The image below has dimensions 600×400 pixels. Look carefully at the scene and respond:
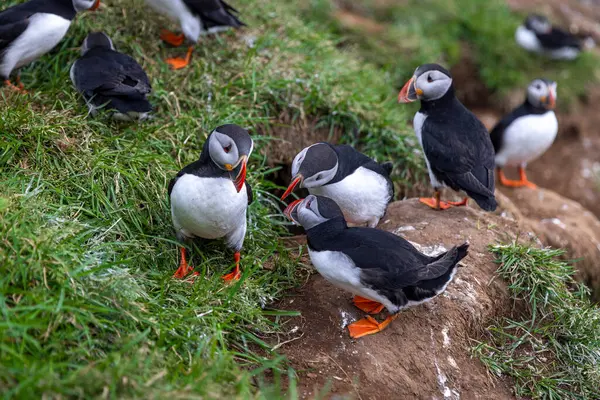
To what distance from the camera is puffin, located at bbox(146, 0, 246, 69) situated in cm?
562

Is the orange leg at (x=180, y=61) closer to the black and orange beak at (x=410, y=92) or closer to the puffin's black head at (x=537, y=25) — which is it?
the black and orange beak at (x=410, y=92)

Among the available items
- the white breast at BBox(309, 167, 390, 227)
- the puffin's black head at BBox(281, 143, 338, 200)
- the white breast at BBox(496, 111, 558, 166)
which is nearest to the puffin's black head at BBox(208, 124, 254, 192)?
the puffin's black head at BBox(281, 143, 338, 200)

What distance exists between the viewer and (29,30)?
486 cm

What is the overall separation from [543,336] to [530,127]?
3063mm

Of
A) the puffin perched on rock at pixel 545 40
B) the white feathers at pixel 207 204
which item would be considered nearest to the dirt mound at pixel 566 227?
the white feathers at pixel 207 204

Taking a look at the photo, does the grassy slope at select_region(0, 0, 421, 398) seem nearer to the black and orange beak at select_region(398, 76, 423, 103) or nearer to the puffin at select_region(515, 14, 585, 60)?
the black and orange beak at select_region(398, 76, 423, 103)

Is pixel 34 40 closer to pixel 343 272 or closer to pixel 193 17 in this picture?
pixel 193 17

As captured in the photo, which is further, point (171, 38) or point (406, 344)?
point (171, 38)

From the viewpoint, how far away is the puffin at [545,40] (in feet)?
28.9

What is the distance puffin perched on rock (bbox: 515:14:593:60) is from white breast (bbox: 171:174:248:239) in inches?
247

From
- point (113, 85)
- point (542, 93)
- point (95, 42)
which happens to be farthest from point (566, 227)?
point (95, 42)

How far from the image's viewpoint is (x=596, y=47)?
10.4m

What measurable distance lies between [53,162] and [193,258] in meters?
1.08

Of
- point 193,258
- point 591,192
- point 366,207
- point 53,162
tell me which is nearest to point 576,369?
point 366,207
